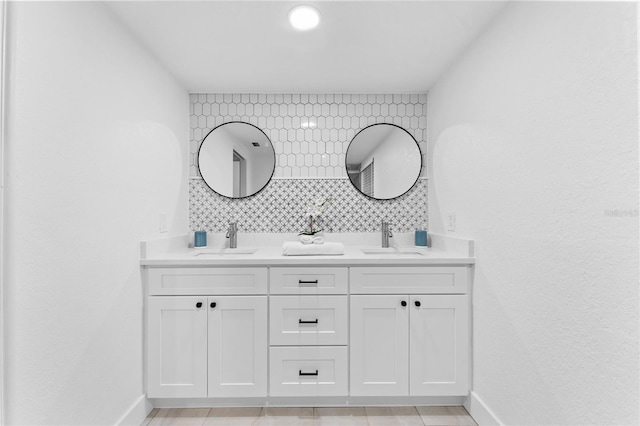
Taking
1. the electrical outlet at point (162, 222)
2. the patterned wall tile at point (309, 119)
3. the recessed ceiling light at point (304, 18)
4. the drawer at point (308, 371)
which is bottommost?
the drawer at point (308, 371)

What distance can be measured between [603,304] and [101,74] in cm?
218

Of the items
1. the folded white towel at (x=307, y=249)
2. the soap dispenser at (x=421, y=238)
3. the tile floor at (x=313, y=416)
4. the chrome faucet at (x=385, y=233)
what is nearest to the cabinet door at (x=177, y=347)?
the tile floor at (x=313, y=416)

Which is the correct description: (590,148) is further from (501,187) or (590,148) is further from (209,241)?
(209,241)

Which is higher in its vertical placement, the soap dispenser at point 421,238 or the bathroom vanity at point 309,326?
the soap dispenser at point 421,238

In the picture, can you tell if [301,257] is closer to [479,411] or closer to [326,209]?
[326,209]

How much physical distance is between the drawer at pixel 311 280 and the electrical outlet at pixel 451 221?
0.78 m

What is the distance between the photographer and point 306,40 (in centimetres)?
182

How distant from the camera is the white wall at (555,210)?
3.26 feet

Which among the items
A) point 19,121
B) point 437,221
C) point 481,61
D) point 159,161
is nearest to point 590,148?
point 481,61

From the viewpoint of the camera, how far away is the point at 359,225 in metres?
2.65

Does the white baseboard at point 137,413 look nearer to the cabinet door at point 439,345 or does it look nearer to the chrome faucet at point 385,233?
the cabinet door at point 439,345

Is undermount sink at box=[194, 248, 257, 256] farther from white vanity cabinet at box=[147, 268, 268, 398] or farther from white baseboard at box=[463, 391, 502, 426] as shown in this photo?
white baseboard at box=[463, 391, 502, 426]

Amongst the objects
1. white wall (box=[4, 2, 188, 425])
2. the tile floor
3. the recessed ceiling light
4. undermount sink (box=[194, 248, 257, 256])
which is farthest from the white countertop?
the recessed ceiling light

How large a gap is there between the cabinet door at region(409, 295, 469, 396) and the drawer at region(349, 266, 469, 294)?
0.21ft
